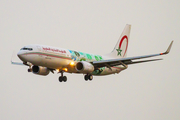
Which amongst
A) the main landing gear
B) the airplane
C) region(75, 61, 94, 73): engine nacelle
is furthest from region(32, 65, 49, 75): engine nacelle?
the main landing gear

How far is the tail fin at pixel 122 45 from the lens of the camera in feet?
188

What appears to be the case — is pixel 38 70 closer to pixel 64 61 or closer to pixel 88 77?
pixel 64 61

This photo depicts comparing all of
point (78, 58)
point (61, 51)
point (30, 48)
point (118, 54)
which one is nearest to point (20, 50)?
point (30, 48)

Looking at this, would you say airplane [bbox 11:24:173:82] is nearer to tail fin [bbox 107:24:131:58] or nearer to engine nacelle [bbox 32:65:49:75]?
engine nacelle [bbox 32:65:49:75]

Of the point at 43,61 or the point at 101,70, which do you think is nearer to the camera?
the point at 43,61

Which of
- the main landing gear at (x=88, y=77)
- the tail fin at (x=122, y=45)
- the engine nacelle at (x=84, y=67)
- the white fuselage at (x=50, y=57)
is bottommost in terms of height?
the main landing gear at (x=88, y=77)

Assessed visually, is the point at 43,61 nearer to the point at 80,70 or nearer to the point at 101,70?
the point at 80,70

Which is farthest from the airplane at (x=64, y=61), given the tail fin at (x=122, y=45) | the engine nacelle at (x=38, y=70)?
the tail fin at (x=122, y=45)

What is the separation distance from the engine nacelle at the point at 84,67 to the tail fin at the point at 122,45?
37.3 feet

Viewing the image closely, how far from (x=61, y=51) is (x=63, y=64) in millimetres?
1606

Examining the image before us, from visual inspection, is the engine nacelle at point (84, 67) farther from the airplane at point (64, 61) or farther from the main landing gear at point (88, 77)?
the main landing gear at point (88, 77)

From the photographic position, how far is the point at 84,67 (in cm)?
4497

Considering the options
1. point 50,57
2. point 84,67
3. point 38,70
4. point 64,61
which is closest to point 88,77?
point 84,67

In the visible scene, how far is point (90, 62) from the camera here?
47.2m
